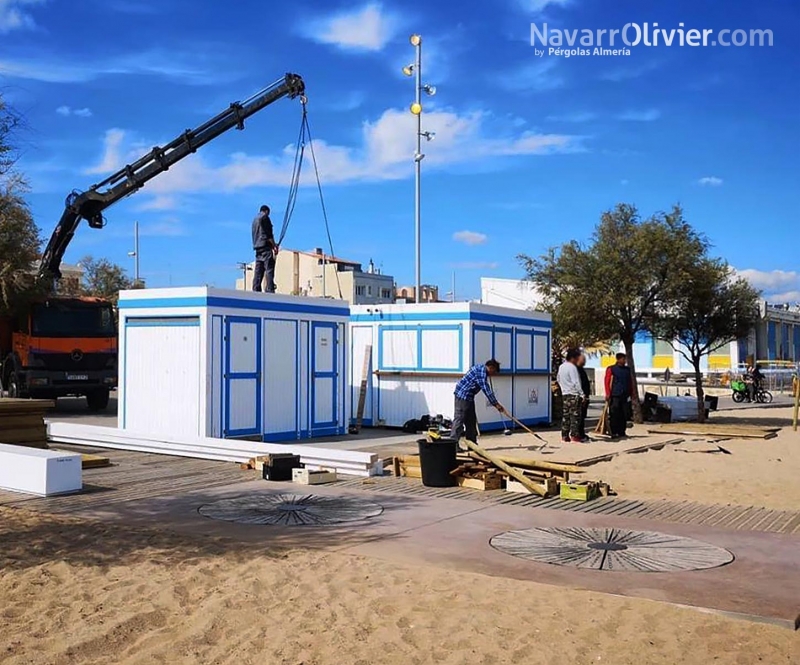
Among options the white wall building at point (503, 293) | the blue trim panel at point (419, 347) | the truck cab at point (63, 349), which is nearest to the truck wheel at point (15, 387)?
the truck cab at point (63, 349)

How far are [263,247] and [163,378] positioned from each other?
10.8 ft

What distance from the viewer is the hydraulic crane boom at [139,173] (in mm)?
23172

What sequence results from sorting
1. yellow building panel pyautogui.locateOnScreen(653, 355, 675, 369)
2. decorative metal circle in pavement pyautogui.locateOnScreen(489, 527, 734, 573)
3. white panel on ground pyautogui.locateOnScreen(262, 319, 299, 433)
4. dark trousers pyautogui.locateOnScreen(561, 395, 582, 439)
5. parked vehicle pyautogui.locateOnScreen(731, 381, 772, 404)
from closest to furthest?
decorative metal circle in pavement pyautogui.locateOnScreen(489, 527, 734, 573), white panel on ground pyautogui.locateOnScreen(262, 319, 299, 433), dark trousers pyautogui.locateOnScreen(561, 395, 582, 439), parked vehicle pyautogui.locateOnScreen(731, 381, 772, 404), yellow building panel pyautogui.locateOnScreen(653, 355, 675, 369)

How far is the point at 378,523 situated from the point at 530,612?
3.17 m

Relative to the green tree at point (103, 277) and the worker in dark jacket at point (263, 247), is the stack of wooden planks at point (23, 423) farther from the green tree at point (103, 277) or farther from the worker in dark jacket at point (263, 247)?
the green tree at point (103, 277)

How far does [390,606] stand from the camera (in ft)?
19.7

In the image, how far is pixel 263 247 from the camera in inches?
695

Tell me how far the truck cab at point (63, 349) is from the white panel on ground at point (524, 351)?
10.9 meters

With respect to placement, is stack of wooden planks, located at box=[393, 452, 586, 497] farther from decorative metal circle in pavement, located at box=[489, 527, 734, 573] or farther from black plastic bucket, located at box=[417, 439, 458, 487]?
decorative metal circle in pavement, located at box=[489, 527, 734, 573]

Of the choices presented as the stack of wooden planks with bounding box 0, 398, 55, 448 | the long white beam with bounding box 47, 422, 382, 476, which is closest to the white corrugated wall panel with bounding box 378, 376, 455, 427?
the long white beam with bounding box 47, 422, 382, 476

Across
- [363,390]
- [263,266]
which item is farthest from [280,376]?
[363,390]

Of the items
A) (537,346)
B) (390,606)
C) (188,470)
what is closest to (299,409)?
(188,470)

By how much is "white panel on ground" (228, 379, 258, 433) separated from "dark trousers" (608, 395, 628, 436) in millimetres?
7372

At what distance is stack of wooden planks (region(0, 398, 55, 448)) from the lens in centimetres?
1300
